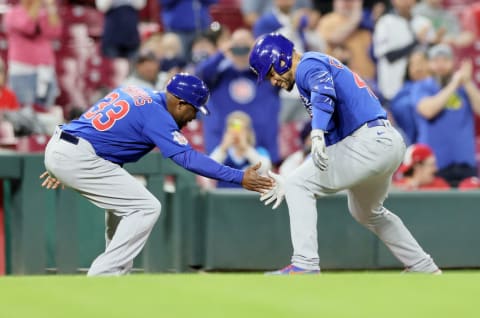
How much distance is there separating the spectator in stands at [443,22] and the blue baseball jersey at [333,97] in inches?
234

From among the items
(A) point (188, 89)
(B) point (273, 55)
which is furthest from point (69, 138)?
(B) point (273, 55)

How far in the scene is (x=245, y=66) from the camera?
10.6 metres

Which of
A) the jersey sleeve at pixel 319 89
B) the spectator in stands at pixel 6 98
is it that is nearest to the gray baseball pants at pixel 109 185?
the jersey sleeve at pixel 319 89

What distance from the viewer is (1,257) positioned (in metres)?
8.58

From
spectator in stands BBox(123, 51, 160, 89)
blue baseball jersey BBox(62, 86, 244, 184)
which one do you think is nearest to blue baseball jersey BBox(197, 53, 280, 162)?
spectator in stands BBox(123, 51, 160, 89)

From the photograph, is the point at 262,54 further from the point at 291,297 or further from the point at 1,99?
the point at 1,99

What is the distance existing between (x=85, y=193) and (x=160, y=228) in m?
1.30

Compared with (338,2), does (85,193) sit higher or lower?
lower

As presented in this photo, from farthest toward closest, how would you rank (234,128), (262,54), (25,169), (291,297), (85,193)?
(234,128) → (25,169) → (85,193) → (262,54) → (291,297)

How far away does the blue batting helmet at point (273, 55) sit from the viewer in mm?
6840

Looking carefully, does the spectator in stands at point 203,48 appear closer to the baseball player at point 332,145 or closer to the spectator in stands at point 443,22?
the spectator in stands at point 443,22

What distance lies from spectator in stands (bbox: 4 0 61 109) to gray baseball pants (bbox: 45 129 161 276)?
377cm

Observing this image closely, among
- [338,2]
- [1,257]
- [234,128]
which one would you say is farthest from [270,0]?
[1,257]

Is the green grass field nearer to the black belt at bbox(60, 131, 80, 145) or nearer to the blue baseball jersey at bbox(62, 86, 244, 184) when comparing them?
the blue baseball jersey at bbox(62, 86, 244, 184)
